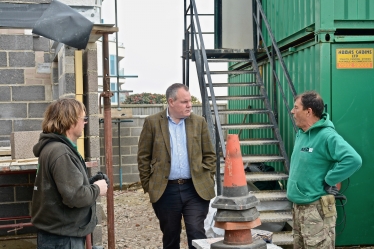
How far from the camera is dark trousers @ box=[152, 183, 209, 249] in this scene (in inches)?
190

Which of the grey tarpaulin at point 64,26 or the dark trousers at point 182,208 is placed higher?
the grey tarpaulin at point 64,26

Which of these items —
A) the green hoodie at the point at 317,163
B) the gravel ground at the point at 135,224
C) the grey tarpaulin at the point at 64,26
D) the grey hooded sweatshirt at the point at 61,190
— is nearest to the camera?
the grey hooded sweatshirt at the point at 61,190

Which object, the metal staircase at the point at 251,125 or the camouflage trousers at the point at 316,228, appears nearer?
the camouflage trousers at the point at 316,228

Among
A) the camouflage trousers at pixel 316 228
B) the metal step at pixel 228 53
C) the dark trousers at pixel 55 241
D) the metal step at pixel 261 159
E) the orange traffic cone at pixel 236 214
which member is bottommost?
the camouflage trousers at pixel 316 228

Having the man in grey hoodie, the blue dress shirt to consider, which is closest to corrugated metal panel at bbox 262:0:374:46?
the blue dress shirt

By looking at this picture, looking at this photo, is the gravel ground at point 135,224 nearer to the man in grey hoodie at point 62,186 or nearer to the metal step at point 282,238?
the metal step at point 282,238

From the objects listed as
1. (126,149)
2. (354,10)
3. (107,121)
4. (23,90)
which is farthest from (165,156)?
(126,149)

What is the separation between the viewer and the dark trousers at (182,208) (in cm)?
482

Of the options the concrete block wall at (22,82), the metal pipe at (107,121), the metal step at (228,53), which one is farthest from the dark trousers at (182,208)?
the metal step at (228,53)

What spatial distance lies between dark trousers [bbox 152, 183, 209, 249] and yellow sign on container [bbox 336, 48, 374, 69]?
114 inches

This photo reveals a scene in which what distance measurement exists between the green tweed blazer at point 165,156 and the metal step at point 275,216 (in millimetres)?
1929

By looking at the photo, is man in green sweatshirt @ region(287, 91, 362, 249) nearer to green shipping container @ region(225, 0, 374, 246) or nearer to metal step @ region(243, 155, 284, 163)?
green shipping container @ region(225, 0, 374, 246)

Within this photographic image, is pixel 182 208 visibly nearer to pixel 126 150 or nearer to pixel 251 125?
pixel 251 125

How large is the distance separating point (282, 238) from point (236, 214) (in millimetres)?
4026
